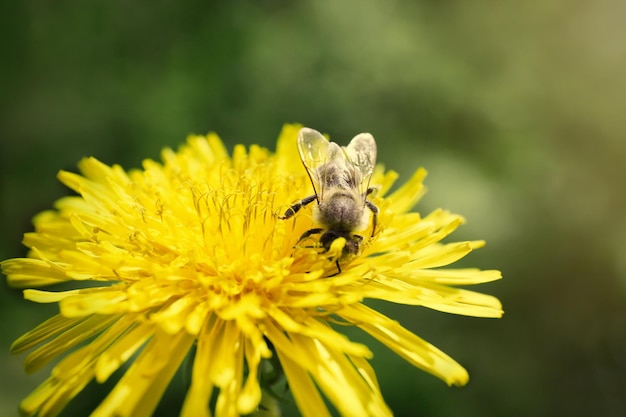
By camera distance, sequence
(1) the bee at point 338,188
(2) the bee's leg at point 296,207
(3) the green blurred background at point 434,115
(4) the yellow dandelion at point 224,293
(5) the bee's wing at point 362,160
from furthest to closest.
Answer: (3) the green blurred background at point 434,115 < (5) the bee's wing at point 362,160 < (2) the bee's leg at point 296,207 < (1) the bee at point 338,188 < (4) the yellow dandelion at point 224,293

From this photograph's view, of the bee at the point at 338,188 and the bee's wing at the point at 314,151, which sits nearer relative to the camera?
the bee at the point at 338,188

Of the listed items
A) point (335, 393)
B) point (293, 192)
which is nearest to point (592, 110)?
point (293, 192)

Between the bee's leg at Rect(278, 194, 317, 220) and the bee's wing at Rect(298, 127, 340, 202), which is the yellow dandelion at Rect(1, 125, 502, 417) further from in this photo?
the bee's wing at Rect(298, 127, 340, 202)

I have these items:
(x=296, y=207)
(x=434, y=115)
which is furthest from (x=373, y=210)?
(x=434, y=115)

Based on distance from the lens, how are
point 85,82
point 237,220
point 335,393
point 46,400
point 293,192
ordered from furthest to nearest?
point 85,82
point 293,192
point 237,220
point 46,400
point 335,393

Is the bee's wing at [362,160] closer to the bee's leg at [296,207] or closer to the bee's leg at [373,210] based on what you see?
the bee's leg at [373,210]

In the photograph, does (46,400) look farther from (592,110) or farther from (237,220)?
(592,110)

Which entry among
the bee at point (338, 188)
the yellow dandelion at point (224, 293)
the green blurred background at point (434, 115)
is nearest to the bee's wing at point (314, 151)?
the bee at point (338, 188)
